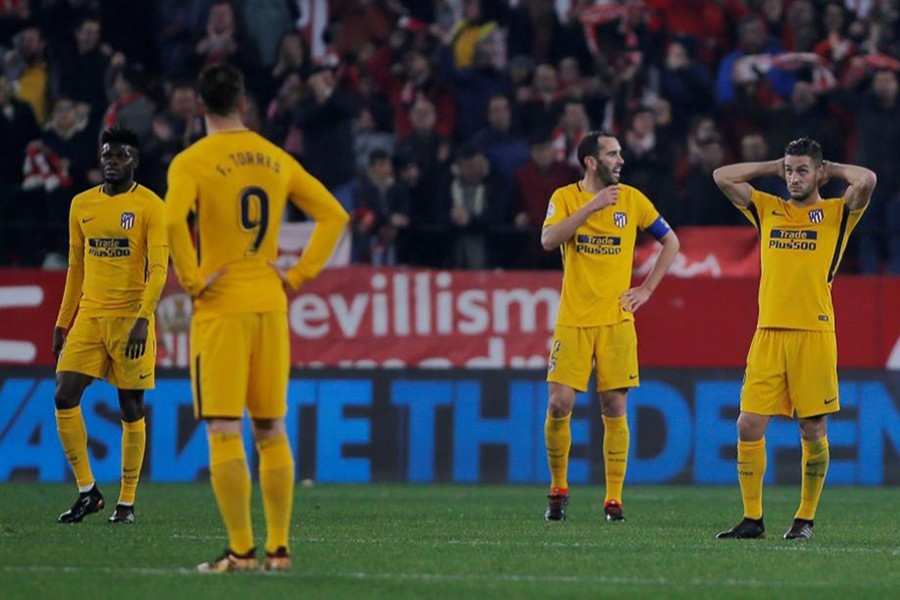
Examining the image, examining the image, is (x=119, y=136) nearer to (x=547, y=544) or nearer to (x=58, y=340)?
(x=58, y=340)

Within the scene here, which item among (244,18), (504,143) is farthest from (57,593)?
(244,18)

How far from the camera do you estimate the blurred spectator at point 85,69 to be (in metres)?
19.7

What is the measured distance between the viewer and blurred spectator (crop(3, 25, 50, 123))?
65.0ft

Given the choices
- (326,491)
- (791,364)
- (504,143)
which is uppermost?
(504,143)

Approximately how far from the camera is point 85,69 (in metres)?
19.8

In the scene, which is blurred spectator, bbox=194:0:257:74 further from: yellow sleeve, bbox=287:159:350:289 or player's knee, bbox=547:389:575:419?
yellow sleeve, bbox=287:159:350:289

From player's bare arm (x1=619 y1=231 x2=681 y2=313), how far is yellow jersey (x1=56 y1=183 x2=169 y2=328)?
3.02m

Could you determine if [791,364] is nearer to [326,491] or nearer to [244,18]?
[326,491]

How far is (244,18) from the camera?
20594 mm

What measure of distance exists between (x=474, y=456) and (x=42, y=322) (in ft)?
13.5

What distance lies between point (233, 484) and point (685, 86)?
12.5 metres

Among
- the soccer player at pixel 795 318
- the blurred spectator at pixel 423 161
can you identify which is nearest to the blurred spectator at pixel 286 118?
the blurred spectator at pixel 423 161

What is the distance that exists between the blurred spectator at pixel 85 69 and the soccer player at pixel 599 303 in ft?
28.4

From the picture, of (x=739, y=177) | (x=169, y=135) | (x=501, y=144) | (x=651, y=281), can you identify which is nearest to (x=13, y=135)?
(x=169, y=135)
